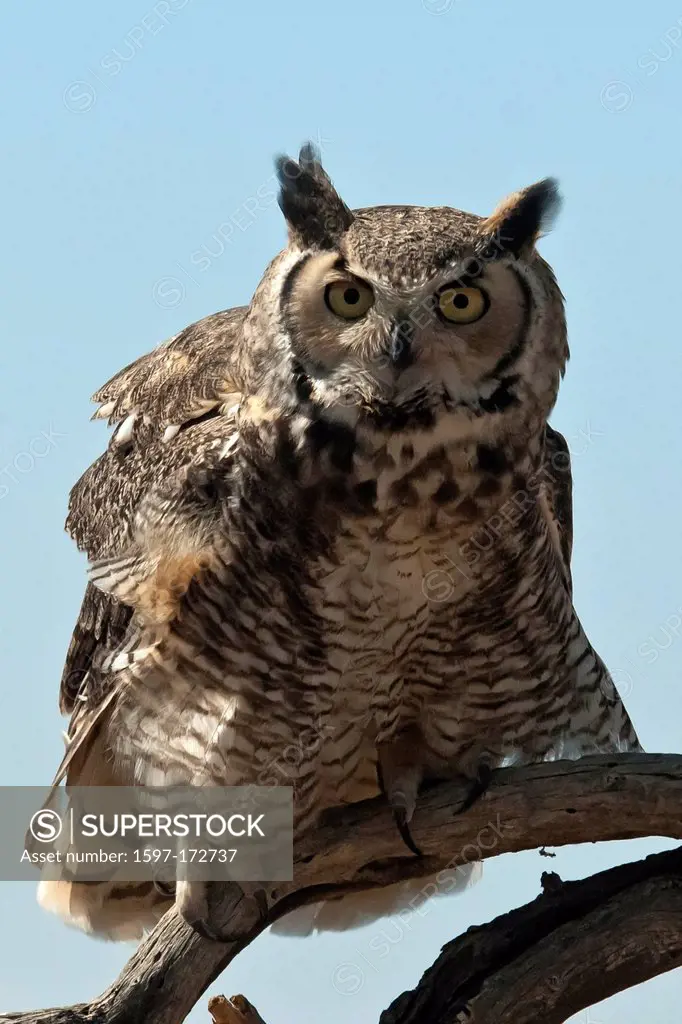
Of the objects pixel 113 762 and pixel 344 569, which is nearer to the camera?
pixel 344 569

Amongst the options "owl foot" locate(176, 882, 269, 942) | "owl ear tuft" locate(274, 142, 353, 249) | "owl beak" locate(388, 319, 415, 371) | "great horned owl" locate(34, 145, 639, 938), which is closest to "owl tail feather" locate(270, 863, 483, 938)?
"owl foot" locate(176, 882, 269, 942)

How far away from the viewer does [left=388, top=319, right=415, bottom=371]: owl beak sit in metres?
2.29

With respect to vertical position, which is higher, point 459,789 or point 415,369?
point 415,369

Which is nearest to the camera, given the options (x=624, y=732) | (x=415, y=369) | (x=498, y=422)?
(x=415, y=369)

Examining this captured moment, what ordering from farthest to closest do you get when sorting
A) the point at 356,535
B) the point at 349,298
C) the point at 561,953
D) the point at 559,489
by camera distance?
the point at 559,489
the point at 561,953
the point at 356,535
the point at 349,298

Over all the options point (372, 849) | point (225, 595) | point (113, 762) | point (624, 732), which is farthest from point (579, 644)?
point (113, 762)

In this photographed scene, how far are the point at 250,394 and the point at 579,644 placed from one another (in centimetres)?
96

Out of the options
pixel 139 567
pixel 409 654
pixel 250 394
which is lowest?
pixel 409 654

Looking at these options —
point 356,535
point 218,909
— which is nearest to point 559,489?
point 356,535

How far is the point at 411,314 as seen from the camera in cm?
231

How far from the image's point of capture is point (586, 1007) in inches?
106

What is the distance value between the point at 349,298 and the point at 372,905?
1830mm

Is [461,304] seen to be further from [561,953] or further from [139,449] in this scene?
Result: [561,953]

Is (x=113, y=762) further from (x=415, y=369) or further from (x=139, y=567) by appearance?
(x=415, y=369)
